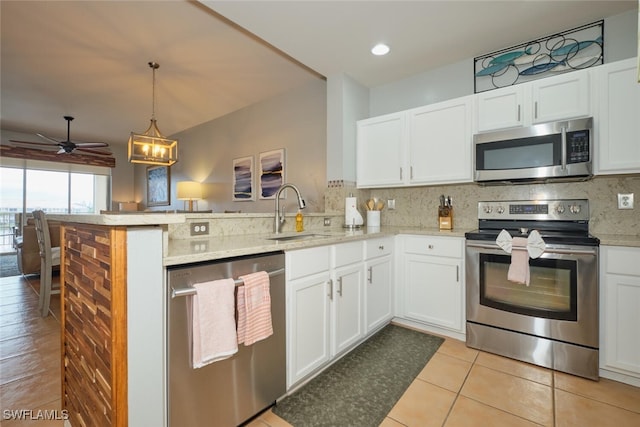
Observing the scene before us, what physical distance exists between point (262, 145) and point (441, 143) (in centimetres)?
257

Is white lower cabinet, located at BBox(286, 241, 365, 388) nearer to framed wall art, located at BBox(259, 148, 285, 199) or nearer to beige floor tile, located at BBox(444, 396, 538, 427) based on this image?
beige floor tile, located at BBox(444, 396, 538, 427)

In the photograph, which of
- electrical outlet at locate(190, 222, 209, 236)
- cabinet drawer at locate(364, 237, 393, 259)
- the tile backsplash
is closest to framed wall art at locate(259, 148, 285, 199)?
the tile backsplash

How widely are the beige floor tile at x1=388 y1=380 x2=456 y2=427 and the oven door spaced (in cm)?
75

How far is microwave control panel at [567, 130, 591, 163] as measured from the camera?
1906 mm

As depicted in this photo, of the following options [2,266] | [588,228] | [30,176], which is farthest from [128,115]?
[588,228]

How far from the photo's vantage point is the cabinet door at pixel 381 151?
9.15 feet

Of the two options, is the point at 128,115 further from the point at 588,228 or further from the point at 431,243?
the point at 588,228

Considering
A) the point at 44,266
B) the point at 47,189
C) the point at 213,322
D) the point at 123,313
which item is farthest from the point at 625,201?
the point at 47,189

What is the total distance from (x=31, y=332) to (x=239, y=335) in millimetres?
2546

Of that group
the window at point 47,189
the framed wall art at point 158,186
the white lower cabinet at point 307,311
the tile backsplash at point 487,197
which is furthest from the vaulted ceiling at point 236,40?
the window at point 47,189

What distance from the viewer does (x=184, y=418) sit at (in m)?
1.12

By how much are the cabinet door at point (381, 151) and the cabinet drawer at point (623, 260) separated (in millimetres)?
1530

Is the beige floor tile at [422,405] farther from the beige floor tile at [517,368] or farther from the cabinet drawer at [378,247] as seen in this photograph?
the cabinet drawer at [378,247]

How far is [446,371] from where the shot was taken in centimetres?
186
